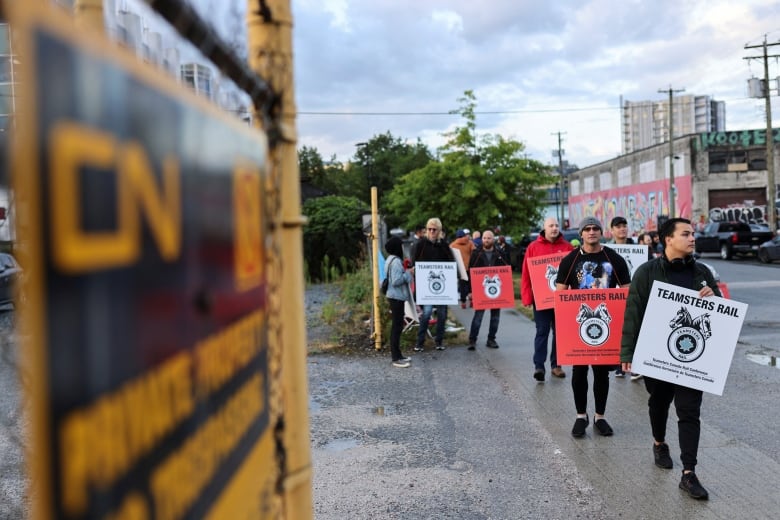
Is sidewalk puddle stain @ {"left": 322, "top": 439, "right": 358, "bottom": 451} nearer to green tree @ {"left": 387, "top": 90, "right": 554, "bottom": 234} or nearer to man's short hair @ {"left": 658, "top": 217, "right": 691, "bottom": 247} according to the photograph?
man's short hair @ {"left": 658, "top": 217, "right": 691, "bottom": 247}

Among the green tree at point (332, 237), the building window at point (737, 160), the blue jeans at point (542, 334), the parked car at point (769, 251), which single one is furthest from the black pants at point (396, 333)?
the building window at point (737, 160)

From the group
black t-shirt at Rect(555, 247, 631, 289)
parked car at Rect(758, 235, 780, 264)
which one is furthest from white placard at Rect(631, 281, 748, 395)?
parked car at Rect(758, 235, 780, 264)

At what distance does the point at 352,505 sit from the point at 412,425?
6.48 ft

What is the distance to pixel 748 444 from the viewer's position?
18.9ft

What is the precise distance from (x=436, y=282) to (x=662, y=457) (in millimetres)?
5920

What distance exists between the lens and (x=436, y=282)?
35.7 feet

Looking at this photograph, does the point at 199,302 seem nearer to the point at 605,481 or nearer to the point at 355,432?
the point at 605,481

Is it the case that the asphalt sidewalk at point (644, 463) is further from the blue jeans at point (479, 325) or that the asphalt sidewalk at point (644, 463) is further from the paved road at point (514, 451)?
the blue jeans at point (479, 325)

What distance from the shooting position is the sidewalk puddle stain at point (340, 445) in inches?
233

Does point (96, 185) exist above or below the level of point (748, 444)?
above

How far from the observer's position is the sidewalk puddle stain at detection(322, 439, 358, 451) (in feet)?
19.4

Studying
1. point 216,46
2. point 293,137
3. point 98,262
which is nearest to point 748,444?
point 293,137

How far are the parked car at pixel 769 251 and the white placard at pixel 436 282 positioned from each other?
22.5 m

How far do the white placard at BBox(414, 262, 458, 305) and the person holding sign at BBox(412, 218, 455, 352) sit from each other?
116mm
